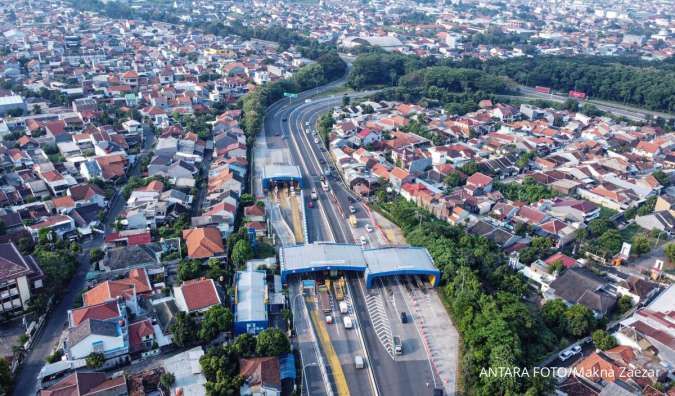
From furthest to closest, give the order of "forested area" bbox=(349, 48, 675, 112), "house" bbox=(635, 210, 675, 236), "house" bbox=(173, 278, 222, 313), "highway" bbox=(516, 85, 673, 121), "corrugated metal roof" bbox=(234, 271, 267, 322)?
"forested area" bbox=(349, 48, 675, 112), "highway" bbox=(516, 85, 673, 121), "house" bbox=(635, 210, 675, 236), "house" bbox=(173, 278, 222, 313), "corrugated metal roof" bbox=(234, 271, 267, 322)

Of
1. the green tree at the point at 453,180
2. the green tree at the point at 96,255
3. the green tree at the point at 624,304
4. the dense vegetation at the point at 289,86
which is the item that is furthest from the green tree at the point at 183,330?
the dense vegetation at the point at 289,86

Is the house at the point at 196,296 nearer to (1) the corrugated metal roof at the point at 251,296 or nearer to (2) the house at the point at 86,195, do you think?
(1) the corrugated metal roof at the point at 251,296

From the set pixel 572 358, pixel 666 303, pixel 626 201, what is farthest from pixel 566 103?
pixel 572 358

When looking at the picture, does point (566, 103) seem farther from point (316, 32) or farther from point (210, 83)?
point (316, 32)

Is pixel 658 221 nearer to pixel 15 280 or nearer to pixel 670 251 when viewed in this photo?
pixel 670 251

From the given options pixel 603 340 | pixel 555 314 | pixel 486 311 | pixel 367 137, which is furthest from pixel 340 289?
pixel 367 137

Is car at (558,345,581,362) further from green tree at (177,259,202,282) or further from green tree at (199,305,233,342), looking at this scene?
green tree at (177,259,202,282)

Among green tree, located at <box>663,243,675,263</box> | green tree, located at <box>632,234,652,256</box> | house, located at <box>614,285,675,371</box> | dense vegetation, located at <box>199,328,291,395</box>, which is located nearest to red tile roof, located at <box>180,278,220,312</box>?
dense vegetation, located at <box>199,328,291,395</box>
